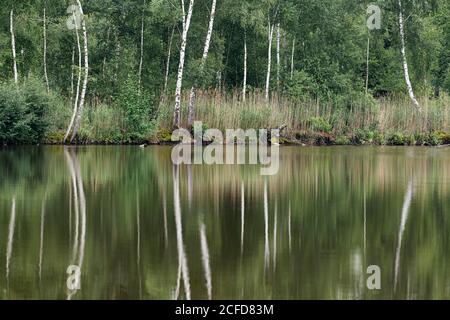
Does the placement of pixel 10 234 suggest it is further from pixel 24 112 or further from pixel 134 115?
pixel 134 115

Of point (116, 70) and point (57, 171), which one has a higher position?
point (116, 70)

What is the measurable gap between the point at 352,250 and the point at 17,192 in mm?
8080

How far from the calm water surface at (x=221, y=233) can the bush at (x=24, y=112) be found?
9358 millimetres

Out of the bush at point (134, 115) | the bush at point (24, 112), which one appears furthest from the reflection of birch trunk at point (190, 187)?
the bush at point (134, 115)

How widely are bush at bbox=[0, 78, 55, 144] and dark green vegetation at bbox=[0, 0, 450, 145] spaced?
0.04 meters

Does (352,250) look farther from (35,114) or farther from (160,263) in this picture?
(35,114)

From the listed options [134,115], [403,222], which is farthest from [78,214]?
[134,115]

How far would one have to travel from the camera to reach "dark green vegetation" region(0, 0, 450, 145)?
35.0m

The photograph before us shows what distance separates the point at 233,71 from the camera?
45281 mm

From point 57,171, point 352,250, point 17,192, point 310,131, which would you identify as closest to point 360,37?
point 310,131

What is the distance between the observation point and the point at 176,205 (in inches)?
578

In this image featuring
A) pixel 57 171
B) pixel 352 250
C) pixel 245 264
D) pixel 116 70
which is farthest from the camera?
pixel 116 70

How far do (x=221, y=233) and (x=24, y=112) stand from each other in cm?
2141

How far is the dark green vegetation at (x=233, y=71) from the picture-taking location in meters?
35.0
